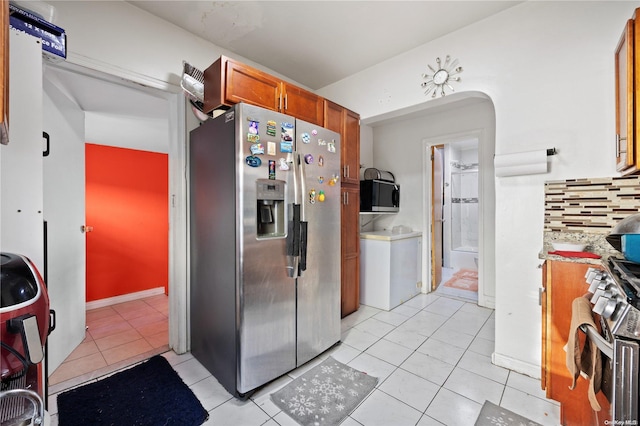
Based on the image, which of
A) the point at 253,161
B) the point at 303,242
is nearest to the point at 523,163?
the point at 303,242

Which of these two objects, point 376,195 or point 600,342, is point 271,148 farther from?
point 376,195

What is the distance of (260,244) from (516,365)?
80.0 inches

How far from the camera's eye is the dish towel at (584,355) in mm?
1002

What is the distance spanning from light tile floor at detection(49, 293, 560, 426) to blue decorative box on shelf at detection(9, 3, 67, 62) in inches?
77.0

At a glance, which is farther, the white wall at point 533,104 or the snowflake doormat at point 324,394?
the white wall at point 533,104

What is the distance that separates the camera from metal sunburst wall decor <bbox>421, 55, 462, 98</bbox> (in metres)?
2.18

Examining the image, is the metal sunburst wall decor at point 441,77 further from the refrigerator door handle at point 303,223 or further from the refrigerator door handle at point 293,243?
the refrigerator door handle at point 293,243

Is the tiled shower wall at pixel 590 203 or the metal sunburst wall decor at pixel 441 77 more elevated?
the metal sunburst wall decor at pixel 441 77

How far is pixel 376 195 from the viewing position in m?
3.38

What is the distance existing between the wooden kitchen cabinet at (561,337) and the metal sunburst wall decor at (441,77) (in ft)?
5.10

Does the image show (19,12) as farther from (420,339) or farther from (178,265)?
(420,339)

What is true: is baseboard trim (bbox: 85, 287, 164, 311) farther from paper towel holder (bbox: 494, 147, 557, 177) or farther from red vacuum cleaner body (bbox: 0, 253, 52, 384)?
paper towel holder (bbox: 494, 147, 557, 177)

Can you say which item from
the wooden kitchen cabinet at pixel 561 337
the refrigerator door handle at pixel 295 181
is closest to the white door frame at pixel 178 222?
the refrigerator door handle at pixel 295 181

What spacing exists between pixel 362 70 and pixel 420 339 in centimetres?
274
